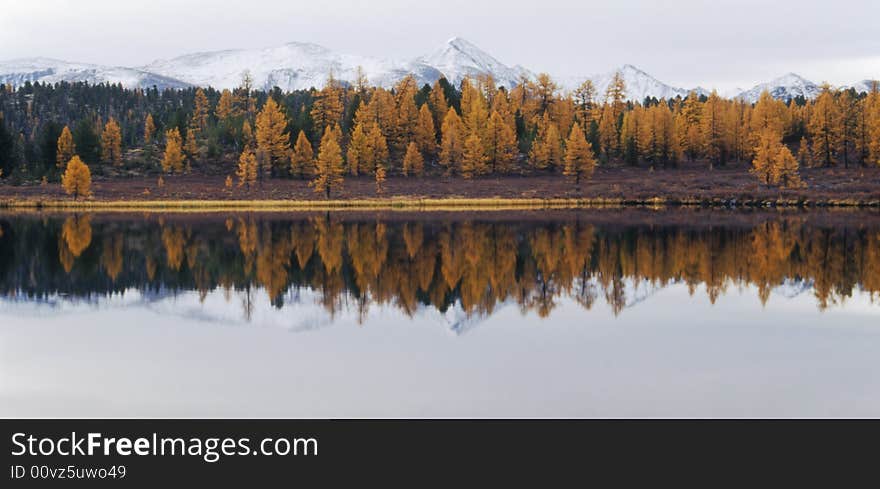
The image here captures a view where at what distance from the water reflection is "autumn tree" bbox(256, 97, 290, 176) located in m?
54.5

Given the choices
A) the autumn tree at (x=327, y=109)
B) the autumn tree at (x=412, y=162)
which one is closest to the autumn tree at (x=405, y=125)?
the autumn tree at (x=327, y=109)

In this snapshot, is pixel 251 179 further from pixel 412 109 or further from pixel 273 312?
pixel 273 312

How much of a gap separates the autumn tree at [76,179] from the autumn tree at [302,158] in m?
25.7

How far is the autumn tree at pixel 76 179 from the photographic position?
103 metres

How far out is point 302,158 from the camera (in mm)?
117188

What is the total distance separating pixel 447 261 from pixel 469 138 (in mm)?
83231

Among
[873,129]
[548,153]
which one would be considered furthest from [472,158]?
[873,129]

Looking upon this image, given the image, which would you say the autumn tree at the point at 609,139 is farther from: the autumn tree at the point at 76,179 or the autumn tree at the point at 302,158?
the autumn tree at the point at 76,179

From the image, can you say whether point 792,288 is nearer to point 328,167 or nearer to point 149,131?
point 328,167

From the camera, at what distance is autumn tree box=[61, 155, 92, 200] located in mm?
103125
